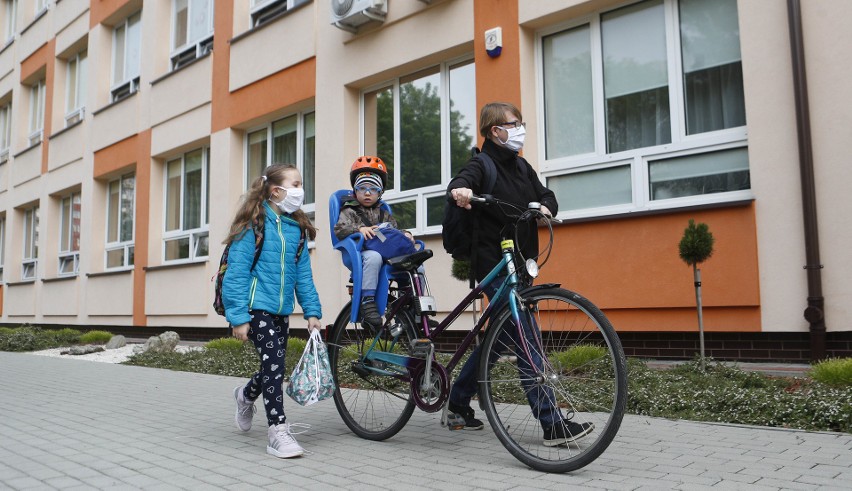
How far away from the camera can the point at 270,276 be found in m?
4.40

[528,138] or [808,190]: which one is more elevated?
[528,138]

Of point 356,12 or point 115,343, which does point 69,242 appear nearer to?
point 115,343

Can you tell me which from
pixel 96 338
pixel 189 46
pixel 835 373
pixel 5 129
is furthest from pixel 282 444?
pixel 5 129

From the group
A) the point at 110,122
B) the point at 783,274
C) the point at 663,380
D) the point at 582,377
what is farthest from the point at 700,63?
the point at 110,122

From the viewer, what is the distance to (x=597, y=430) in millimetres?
3523

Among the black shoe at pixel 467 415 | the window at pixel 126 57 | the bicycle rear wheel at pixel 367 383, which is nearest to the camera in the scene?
the bicycle rear wheel at pixel 367 383

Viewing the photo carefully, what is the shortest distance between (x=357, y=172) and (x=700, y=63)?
4473mm

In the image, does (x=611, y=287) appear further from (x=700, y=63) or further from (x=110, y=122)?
(x=110, y=122)

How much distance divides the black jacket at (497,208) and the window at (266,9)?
29.6ft

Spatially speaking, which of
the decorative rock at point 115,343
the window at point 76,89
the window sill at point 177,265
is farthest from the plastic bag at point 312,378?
the window at point 76,89

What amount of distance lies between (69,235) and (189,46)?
744cm

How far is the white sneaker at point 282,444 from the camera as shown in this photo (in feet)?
13.4

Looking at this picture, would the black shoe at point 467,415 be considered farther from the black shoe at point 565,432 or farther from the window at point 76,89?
the window at point 76,89

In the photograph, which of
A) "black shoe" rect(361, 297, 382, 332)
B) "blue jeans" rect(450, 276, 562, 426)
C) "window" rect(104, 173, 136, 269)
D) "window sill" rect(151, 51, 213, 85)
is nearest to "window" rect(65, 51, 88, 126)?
"window" rect(104, 173, 136, 269)
